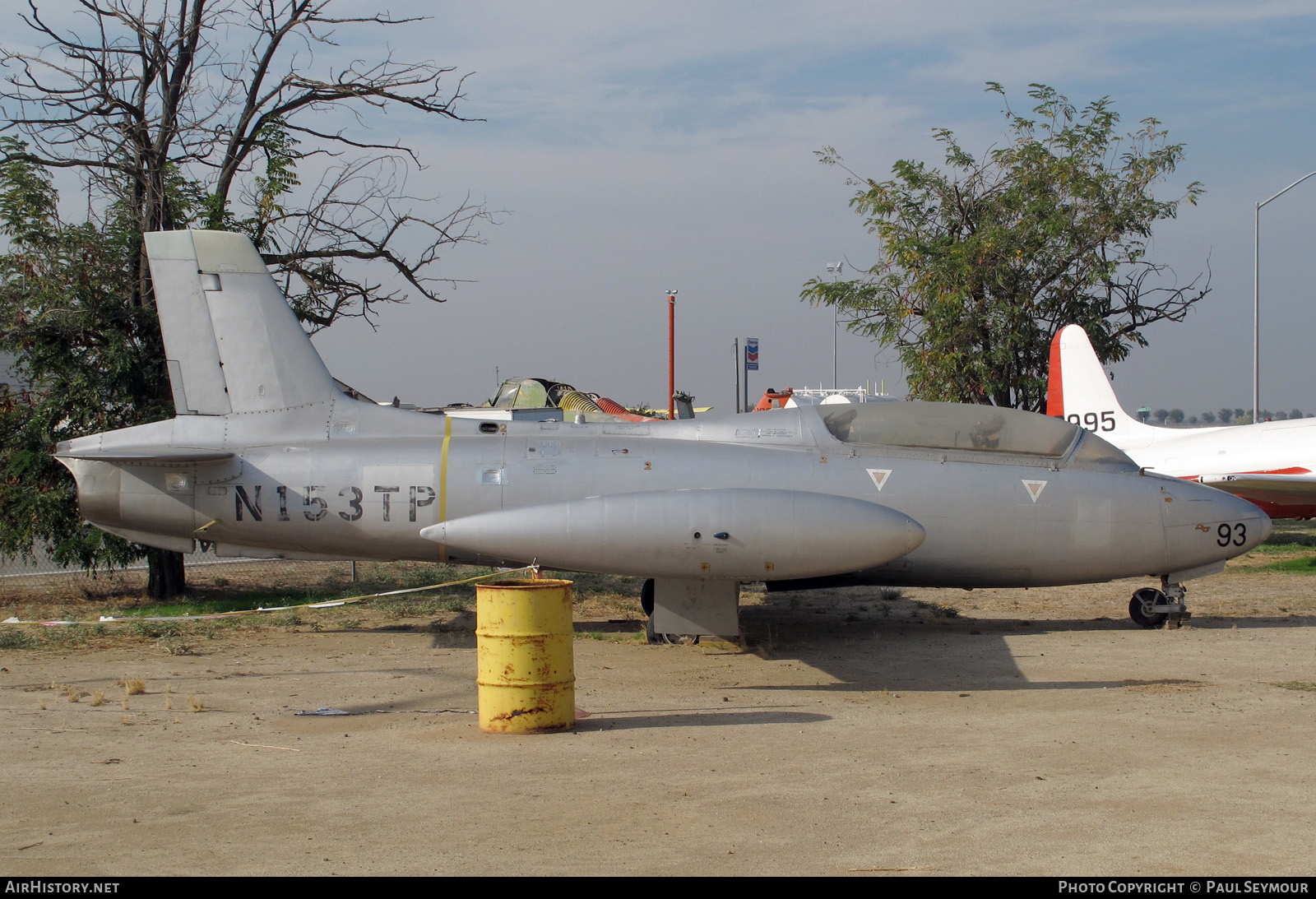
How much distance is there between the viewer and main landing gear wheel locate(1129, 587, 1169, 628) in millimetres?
11211

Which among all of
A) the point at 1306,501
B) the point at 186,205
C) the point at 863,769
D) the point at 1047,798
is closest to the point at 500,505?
the point at 863,769

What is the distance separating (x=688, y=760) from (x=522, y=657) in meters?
1.32

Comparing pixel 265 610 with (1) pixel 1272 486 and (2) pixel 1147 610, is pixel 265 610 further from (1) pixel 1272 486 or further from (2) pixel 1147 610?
(1) pixel 1272 486

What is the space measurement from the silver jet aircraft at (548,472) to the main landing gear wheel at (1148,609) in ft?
0.53

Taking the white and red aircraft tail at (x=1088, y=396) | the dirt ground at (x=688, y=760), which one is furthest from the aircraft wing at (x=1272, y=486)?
the dirt ground at (x=688, y=760)

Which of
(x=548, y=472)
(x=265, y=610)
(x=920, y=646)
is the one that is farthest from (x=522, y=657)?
(x=920, y=646)

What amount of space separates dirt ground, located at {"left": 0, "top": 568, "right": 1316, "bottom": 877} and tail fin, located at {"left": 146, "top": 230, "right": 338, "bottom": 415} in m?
2.56

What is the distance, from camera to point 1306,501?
17.1 metres

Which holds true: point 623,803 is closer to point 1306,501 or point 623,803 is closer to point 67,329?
point 67,329

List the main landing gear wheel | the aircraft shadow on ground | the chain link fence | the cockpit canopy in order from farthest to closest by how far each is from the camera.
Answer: the chain link fence → the main landing gear wheel → the cockpit canopy → the aircraft shadow on ground

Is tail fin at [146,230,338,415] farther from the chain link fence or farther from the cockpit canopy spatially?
the cockpit canopy

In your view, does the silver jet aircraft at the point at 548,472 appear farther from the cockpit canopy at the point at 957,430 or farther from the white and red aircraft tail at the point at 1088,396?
the white and red aircraft tail at the point at 1088,396

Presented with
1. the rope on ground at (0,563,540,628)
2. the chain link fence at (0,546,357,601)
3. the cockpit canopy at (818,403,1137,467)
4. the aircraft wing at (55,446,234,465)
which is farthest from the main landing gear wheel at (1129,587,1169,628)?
the chain link fence at (0,546,357,601)

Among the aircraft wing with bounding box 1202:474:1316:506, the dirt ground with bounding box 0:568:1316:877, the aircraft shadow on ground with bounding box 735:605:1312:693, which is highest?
the aircraft wing with bounding box 1202:474:1316:506
